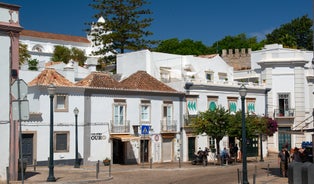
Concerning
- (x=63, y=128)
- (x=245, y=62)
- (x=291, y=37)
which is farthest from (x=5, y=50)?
(x=291, y=37)

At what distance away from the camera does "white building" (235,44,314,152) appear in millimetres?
46469

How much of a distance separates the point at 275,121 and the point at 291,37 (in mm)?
32599

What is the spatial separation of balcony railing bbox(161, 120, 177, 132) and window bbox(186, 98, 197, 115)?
1695mm

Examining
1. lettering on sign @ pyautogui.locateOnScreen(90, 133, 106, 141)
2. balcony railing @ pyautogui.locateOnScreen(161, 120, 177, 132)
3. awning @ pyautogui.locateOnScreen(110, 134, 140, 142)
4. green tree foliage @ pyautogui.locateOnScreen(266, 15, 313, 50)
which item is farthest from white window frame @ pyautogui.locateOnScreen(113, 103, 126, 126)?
green tree foliage @ pyautogui.locateOnScreen(266, 15, 313, 50)

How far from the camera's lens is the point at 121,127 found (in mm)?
35875

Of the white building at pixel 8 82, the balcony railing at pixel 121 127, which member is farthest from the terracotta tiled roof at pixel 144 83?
the white building at pixel 8 82

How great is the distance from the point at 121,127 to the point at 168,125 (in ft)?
14.7

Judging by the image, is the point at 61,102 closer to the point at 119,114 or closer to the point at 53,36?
the point at 119,114

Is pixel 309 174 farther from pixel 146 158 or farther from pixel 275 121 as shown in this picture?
pixel 275 121

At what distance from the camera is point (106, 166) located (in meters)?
33.9

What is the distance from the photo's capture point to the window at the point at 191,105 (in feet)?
132

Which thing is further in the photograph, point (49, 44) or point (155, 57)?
point (49, 44)

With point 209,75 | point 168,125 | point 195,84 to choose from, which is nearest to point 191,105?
point 195,84

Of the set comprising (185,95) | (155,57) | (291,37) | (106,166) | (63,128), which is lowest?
(106,166)
